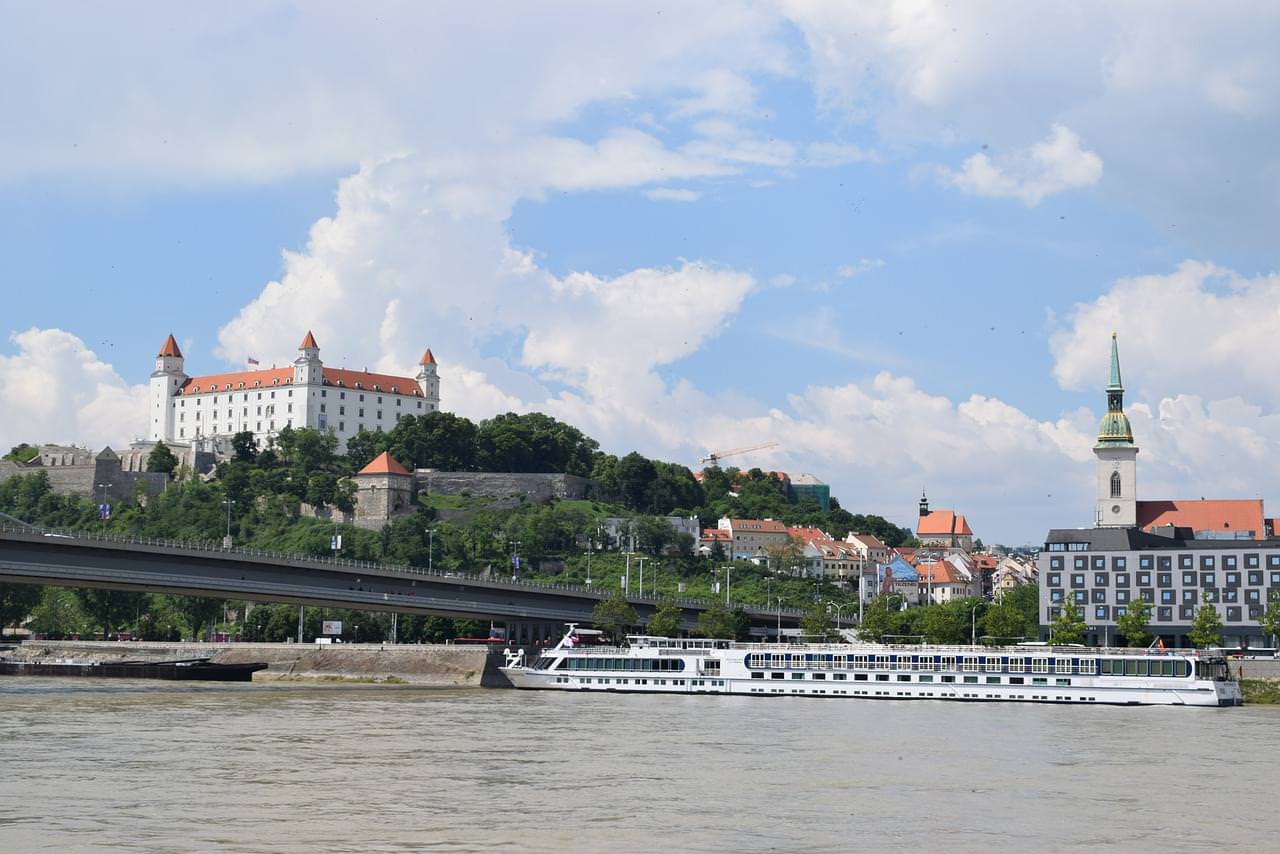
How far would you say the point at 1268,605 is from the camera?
111 m

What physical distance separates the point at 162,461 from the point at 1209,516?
11456 centimetres

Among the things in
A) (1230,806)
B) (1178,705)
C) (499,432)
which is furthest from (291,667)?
(499,432)

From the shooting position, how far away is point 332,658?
10356cm

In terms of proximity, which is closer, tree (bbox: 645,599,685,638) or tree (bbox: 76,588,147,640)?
tree (bbox: 645,599,685,638)

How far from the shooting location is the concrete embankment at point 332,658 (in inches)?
3831

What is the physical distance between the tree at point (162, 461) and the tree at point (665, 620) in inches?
3544

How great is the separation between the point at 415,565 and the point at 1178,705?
86113 millimetres

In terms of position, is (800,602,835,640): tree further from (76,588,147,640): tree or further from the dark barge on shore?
(76,588,147,640): tree

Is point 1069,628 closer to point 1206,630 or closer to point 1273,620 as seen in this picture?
point 1206,630

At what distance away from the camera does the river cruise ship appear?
77188 mm

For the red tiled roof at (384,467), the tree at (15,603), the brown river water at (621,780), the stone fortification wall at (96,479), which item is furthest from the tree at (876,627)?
the stone fortification wall at (96,479)

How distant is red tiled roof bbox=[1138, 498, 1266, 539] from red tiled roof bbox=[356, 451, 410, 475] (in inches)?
3078

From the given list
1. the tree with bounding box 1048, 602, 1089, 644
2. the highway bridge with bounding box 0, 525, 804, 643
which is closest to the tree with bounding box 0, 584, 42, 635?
the highway bridge with bounding box 0, 525, 804, 643

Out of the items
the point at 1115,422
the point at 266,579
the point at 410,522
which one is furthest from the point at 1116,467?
the point at 266,579
